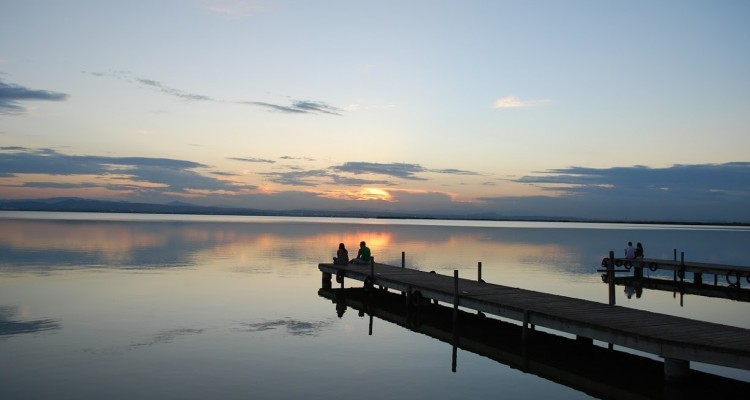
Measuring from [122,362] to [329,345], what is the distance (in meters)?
6.66

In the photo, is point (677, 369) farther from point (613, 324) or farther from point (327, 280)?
point (327, 280)

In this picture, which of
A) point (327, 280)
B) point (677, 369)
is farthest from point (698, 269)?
point (677, 369)

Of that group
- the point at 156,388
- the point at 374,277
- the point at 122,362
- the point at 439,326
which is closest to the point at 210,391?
the point at 156,388

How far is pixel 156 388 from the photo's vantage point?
15547 millimetres

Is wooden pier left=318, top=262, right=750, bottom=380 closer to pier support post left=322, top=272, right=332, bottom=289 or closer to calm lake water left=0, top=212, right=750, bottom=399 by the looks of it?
calm lake water left=0, top=212, right=750, bottom=399

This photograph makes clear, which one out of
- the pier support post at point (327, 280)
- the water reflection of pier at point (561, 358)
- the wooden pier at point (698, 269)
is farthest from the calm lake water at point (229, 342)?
the wooden pier at point (698, 269)

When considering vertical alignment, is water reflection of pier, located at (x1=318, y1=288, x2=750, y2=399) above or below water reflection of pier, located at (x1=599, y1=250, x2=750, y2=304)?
below

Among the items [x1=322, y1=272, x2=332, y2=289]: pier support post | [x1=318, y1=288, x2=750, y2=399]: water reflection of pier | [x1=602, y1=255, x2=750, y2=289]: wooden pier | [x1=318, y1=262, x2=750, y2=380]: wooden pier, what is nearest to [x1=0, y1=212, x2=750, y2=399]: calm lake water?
[x1=318, y1=288, x2=750, y2=399]: water reflection of pier

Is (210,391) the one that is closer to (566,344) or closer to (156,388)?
(156,388)

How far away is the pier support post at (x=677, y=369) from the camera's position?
1499 centimetres

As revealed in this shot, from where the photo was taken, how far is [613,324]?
16.8m

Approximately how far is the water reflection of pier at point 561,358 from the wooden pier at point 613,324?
25.5 inches

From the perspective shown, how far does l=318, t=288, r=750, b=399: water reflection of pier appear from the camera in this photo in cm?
1569

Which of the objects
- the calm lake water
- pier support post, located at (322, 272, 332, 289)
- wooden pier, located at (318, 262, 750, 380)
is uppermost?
wooden pier, located at (318, 262, 750, 380)
